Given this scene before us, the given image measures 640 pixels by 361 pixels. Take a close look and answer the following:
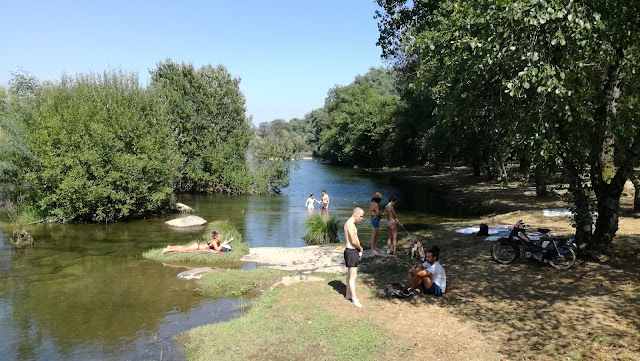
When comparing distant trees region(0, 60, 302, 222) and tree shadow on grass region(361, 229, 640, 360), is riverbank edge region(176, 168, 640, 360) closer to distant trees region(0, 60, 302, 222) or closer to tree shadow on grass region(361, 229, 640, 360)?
tree shadow on grass region(361, 229, 640, 360)

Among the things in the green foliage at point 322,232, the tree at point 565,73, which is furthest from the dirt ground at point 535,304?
the green foliage at point 322,232

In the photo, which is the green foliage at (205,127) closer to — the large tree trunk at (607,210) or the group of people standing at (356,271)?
the group of people standing at (356,271)

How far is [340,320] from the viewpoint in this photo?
863 cm

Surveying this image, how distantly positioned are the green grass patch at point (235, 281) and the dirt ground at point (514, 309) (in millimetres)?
2408

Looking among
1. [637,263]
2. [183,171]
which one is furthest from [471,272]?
[183,171]

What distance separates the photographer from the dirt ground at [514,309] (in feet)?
22.5

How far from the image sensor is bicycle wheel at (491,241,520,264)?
11.4 metres

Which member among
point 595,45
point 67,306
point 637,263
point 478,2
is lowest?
point 67,306

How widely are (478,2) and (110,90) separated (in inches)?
1009

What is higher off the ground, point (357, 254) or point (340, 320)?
point (357, 254)

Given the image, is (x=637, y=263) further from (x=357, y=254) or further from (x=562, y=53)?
(x=357, y=254)

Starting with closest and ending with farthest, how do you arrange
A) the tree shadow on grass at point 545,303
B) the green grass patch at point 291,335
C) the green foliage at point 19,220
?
1. the tree shadow on grass at point 545,303
2. the green grass patch at point 291,335
3. the green foliage at point 19,220

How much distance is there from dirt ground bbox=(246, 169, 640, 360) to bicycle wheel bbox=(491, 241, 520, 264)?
0.69ft

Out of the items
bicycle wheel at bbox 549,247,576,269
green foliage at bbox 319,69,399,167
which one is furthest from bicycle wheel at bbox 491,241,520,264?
green foliage at bbox 319,69,399,167
